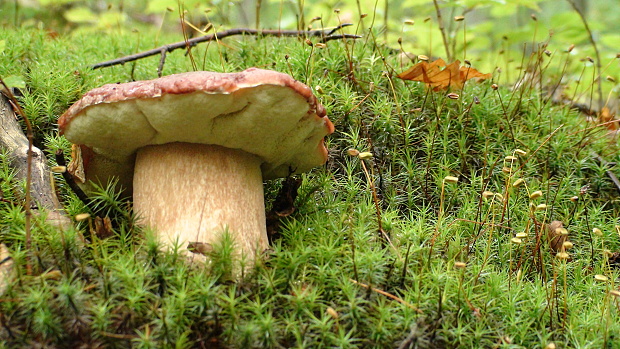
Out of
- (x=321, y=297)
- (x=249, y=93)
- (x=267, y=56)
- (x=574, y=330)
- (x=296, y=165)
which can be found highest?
(x=249, y=93)

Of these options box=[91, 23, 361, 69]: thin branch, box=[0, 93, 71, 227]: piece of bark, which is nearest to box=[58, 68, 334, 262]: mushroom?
box=[0, 93, 71, 227]: piece of bark

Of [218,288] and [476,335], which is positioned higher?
[218,288]

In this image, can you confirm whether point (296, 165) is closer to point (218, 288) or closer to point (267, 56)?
point (218, 288)

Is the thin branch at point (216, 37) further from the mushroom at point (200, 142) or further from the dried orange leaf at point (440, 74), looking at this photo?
the mushroom at point (200, 142)

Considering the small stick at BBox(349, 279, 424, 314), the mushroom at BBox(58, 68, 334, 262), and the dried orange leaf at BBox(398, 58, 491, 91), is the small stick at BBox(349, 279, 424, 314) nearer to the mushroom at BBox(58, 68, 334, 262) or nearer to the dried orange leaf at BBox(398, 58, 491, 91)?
the mushroom at BBox(58, 68, 334, 262)

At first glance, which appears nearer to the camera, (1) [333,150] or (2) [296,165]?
(2) [296,165]

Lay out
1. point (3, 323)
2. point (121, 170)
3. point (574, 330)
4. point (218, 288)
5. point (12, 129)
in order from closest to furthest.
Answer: point (3, 323) < point (218, 288) < point (574, 330) < point (121, 170) < point (12, 129)

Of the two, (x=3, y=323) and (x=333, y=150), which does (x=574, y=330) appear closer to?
(x=333, y=150)

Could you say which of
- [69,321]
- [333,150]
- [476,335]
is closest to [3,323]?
[69,321]

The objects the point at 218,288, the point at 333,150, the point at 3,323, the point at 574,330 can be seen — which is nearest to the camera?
the point at 3,323

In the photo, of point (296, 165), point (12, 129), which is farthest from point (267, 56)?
point (12, 129)
